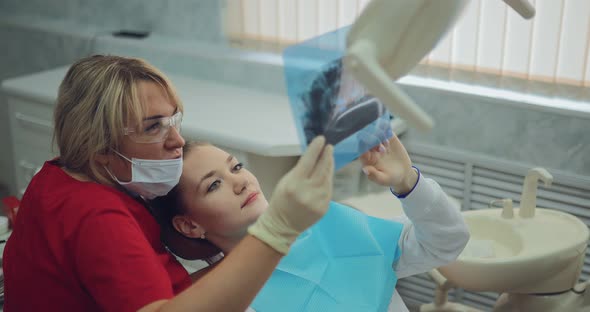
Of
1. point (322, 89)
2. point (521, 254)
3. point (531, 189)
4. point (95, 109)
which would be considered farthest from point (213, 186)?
point (531, 189)

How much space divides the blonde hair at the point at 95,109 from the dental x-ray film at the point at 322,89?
0.35 meters

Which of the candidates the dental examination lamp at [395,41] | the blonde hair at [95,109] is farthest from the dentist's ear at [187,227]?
the dental examination lamp at [395,41]

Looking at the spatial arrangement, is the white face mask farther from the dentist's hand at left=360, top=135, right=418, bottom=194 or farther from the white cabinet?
the white cabinet

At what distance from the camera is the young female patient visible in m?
1.57

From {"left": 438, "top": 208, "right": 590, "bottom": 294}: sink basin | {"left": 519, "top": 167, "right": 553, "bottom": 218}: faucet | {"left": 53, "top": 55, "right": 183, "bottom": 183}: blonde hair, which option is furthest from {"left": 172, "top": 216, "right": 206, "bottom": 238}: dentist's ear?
{"left": 519, "top": 167, "right": 553, "bottom": 218}: faucet

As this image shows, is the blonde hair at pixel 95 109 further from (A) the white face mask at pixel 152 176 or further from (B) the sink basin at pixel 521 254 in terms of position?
(B) the sink basin at pixel 521 254

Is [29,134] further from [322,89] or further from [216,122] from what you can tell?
[322,89]

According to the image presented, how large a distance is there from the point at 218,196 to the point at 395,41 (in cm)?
61

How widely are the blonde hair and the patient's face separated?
8.4 inches

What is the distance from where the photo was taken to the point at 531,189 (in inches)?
86.0

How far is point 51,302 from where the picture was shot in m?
1.41

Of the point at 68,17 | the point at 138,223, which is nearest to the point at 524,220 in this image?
the point at 138,223

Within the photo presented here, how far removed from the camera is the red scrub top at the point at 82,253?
127 centimetres

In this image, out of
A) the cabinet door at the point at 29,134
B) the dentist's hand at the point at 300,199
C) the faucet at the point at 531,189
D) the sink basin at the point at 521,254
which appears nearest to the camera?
the dentist's hand at the point at 300,199
